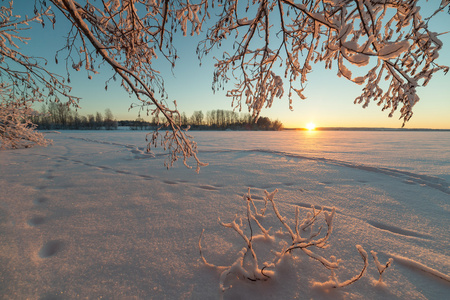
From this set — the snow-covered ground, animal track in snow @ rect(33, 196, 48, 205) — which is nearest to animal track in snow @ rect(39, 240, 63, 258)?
the snow-covered ground

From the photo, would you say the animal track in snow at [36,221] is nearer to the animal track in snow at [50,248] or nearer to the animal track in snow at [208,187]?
the animal track in snow at [50,248]

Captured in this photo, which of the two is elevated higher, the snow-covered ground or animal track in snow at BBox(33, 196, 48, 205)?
animal track in snow at BBox(33, 196, 48, 205)

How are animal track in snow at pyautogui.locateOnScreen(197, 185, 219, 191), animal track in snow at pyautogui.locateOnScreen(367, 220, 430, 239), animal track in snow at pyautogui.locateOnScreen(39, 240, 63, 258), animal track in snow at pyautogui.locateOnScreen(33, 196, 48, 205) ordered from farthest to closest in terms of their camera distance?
1. animal track in snow at pyautogui.locateOnScreen(197, 185, 219, 191)
2. animal track in snow at pyautogui.locateOnScreen(33, 196, 48, 205)
3. animal track in snow at pyautogui.locateOnScreen(367, 220, 430, 239)
4. animal track in snow at pyautogui.locateOnScreen(39, 240, 63, 258)

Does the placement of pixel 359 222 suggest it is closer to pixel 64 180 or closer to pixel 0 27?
pixel 64 180

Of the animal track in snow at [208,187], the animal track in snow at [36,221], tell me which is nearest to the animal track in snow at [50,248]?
the animal track in snow at [36,221]

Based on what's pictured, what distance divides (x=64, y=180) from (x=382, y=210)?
464cm

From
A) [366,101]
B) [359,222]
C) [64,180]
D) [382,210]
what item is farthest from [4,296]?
[382,210]

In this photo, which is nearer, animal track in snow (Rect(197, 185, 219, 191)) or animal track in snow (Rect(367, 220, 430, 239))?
animal track in snow (Rect(367, 220, 430, 239))

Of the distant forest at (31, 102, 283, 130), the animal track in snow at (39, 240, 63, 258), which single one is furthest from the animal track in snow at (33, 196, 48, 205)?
the distant forest at (31, 102, 283, 130)

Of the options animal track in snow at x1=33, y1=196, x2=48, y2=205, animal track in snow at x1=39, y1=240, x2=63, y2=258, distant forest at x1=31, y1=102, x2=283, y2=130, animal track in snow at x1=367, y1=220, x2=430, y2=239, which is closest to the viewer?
animal track in snow at x1=39, y1=240, x2=63, y2=258

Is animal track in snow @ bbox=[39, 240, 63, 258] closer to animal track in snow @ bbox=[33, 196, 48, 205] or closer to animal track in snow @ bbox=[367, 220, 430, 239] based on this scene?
animal track in snow @ bbox=[33, 196, 48, 205]

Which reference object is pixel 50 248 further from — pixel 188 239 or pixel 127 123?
pixel 127 123

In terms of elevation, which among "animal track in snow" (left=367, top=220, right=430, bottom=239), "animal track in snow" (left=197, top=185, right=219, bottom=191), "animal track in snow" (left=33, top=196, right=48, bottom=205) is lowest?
"animal track in snow" (left=367, top=220, right=430, bottom=239)

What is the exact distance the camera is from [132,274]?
1111 mm
